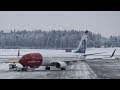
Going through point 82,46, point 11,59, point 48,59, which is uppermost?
point 82,46

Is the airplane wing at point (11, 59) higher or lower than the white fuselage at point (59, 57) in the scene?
lower

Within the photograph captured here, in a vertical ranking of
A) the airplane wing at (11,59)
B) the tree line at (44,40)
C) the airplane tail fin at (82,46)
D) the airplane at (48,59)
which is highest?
the tree line at (44,40)

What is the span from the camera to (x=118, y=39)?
43.1 feet

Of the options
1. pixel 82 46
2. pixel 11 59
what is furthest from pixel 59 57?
pixel 11 59

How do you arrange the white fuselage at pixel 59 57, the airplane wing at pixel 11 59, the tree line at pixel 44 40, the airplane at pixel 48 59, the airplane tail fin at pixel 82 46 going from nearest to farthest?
the tree line at pixel 44 40
the airplane at pixel 48 59
the white fuselage at pixel 59 57
the airplane wing at pixel 11 59
the airplane tail fin at pixel 82 46

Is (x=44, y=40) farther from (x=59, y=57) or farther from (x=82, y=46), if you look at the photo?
A: (x=82, y=46)

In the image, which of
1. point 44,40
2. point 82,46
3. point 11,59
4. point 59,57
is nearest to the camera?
point 44,40

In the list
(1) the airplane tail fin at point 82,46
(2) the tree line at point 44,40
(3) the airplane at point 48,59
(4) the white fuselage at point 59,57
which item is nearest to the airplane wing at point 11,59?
(3) the airplane at point 48,59

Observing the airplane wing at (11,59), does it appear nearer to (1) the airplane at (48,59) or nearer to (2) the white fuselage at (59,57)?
(1) the airplane at (48,59)

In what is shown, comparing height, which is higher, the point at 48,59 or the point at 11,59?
the point at 48,59

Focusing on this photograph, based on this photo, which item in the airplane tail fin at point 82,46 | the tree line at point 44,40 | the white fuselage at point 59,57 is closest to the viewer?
the tree line at point 44,40
